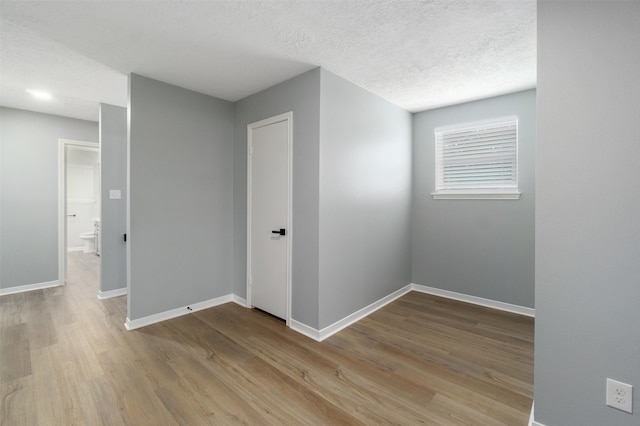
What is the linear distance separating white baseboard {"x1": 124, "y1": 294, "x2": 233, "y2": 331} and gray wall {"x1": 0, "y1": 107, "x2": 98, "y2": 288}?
240cm

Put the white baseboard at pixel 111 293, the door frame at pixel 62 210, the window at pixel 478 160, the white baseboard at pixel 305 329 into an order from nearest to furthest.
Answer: the white baseboard at pixel 305 329 → the window at pixel 478 160 → the white baseboard at pixel 111 293 → the door frame at pixel 62 210

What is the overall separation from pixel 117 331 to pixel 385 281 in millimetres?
2990

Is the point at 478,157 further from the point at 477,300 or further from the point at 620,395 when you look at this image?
the point at 620,395

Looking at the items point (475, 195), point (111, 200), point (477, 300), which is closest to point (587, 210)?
point (475, 195)

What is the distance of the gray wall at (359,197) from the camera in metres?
2.77

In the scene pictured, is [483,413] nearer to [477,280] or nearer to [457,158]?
[477,280]

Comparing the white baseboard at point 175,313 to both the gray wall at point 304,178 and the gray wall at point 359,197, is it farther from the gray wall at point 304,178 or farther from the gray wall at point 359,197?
the gray wall at point 359,197

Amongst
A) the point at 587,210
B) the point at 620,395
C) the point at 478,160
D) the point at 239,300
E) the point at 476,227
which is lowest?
the point at 239,300

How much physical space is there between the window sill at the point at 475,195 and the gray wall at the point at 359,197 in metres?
0.46

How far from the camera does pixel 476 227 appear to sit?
367 cm

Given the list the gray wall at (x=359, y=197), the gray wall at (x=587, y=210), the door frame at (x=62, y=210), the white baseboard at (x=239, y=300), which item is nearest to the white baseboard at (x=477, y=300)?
→ the gray wall at (x=359, y=197)

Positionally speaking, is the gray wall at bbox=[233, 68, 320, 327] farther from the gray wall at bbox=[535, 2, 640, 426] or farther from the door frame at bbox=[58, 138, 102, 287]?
the door frame at bbox=[58, 138, 102, 287]

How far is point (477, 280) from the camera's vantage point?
368 centimetres

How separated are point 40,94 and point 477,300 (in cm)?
604
